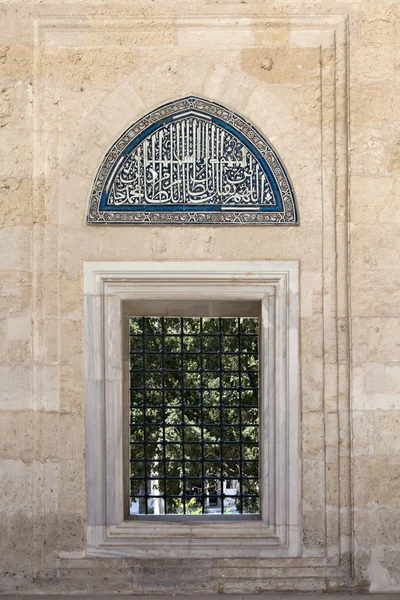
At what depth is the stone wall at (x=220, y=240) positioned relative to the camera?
15.0ft

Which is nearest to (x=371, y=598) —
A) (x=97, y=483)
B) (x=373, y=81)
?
(x=97, y=483)

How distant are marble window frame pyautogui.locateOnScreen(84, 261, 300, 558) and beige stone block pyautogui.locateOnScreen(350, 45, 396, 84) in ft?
3.82

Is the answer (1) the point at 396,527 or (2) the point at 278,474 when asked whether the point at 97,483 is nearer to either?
(2) the point at 278,474

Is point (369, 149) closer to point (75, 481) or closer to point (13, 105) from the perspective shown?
point (13, 105)

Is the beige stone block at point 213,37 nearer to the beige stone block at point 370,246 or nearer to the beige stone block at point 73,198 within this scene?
the beige stone block at point 73,198

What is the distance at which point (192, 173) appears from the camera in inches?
184

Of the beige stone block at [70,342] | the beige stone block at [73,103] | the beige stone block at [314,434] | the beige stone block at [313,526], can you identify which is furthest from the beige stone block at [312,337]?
the beige stone block at [73,103]

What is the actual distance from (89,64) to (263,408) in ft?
7.53

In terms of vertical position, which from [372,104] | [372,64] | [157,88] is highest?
[372,64]

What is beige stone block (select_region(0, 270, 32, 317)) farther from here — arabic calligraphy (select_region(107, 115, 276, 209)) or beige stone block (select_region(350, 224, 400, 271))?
beige stone block (select_region(350, 224, 400, 271))

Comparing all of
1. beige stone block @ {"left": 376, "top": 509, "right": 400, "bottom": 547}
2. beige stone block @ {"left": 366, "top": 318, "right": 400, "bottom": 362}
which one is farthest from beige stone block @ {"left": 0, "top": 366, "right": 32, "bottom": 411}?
beige stone block @ {"left": 376, "top": 509, "right": 400, "bottom": 547}

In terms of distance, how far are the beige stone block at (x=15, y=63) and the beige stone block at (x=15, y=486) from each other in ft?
7.45

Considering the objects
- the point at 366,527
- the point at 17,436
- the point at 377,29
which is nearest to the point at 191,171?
the point at 377,29

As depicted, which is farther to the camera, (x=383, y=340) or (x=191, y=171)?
(x=191, y=171)
